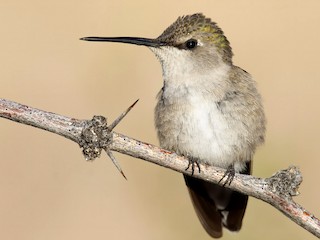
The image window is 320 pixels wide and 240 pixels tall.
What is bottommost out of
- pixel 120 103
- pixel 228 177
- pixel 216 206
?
pixel 120 103

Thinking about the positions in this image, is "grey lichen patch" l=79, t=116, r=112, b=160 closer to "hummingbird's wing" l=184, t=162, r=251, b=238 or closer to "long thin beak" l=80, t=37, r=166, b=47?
"long thin beak" l=80, t=37, r=166, b=47

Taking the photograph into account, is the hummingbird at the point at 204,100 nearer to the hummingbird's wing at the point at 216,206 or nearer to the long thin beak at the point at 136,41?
the long thin beak at the point at 136,41

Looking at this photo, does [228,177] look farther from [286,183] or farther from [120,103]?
[120,103]

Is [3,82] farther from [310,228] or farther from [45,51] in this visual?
[310,228]

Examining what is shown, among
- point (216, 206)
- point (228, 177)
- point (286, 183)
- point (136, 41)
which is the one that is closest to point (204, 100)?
point (136, 41)

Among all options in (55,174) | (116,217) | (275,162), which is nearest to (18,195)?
(55,174)

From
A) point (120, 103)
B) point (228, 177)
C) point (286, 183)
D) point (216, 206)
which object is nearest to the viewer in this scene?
point (286, 183)

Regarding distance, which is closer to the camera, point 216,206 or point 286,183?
point 286,183

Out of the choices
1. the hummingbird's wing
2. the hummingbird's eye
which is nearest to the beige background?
the hummingbird's wing
